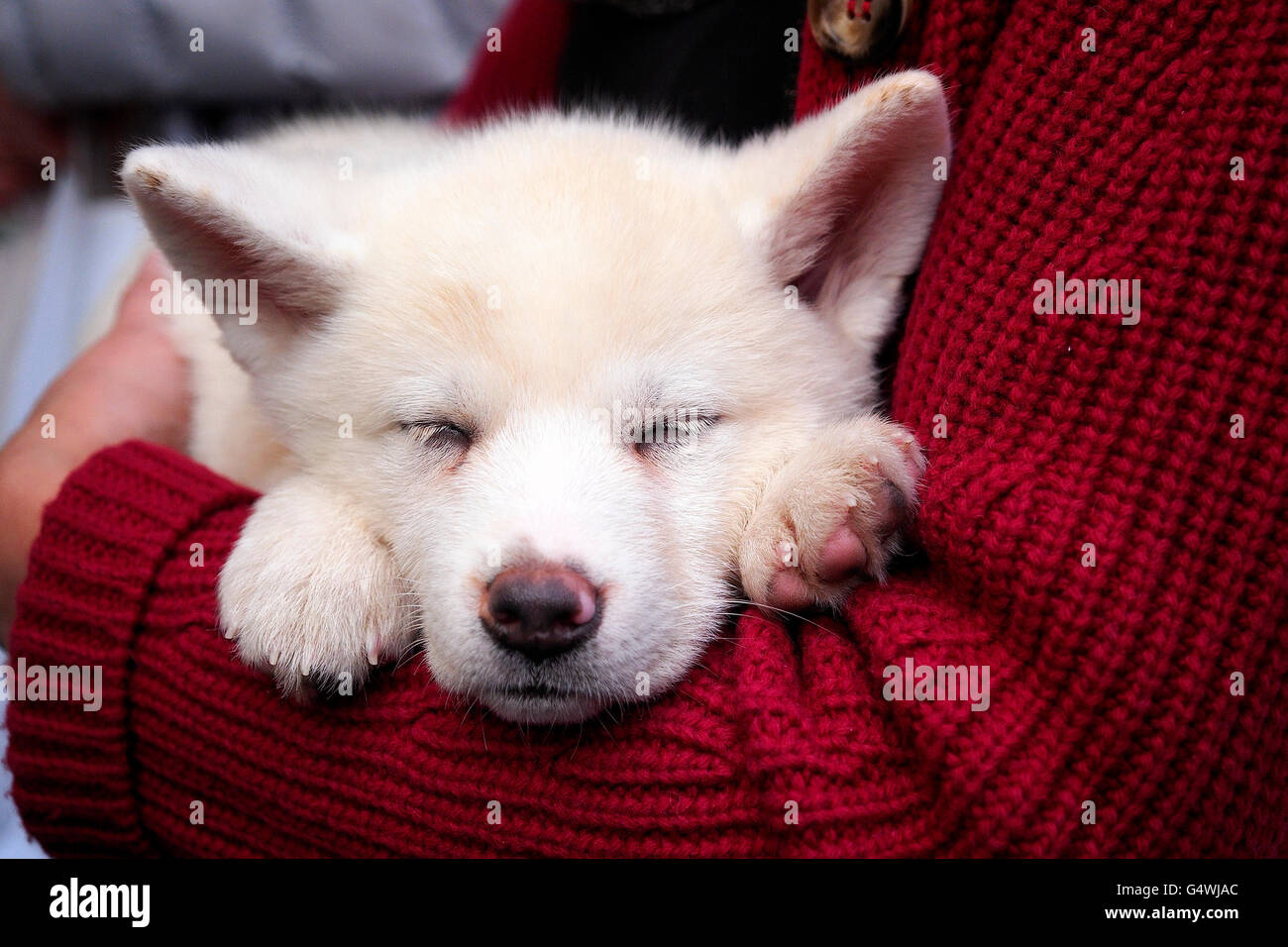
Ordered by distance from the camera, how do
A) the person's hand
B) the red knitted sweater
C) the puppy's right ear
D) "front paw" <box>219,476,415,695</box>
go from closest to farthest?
the red knitted sweater
"front paw" <box>219,476,415,695</box>
the puppy's right ear
the person's hand

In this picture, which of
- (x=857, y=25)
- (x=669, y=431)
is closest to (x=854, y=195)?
(x=857, y=25)

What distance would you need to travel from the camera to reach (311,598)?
131 cm

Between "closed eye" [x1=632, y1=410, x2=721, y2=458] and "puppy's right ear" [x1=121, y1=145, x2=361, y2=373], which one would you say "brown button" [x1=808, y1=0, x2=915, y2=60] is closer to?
"closed eye" [x1=632, y1=410, x2=721, y2=458]

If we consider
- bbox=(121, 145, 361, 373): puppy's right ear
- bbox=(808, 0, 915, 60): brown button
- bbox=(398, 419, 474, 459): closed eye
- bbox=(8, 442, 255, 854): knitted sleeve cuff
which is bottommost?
bbox=(8, 442, 255, 854): knitted sleeve cuff

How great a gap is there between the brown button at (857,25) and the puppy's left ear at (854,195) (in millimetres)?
87

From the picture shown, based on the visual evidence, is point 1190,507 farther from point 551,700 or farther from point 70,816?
Result: point 70,816

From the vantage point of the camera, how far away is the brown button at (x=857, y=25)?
134cm

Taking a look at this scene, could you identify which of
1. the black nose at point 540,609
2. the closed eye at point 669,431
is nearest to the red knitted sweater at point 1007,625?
the black nose at point 540,609

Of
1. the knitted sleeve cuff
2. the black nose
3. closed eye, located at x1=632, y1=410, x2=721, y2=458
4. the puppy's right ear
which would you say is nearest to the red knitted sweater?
the knitted sleeve cuff

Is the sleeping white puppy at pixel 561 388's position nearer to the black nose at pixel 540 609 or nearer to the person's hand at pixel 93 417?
the black nose at pixel 540 609

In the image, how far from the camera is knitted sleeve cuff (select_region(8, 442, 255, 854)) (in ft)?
4.46

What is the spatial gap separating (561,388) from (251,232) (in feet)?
1.71

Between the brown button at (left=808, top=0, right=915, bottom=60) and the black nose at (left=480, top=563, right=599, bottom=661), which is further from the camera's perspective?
the brown button at (left=808, top=0, right=915, bottom=60)

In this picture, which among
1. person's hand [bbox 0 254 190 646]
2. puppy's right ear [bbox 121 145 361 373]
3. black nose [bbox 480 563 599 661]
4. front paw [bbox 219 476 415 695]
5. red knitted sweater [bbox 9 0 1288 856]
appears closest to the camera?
red knitted sweater [bbox 9 0 1288 856]
